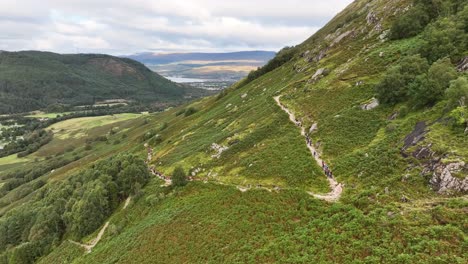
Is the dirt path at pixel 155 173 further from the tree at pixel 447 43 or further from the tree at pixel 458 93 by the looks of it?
the tree at pixel 447 43

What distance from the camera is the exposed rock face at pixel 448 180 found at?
34.2m

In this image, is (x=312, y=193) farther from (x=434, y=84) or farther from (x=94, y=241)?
(x=94, y=241)

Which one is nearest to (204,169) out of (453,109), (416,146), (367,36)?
(416,146)

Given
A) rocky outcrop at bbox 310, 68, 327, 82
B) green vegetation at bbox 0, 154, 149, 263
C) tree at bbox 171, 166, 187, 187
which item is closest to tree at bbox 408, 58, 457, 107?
rocky outcrop at bbox 310, 68, 327, 82

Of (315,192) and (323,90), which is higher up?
(323,90)

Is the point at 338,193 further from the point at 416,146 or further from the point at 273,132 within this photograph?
the point at 273,132

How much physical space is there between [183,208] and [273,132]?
2906cm

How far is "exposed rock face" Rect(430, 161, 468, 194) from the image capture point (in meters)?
34.2

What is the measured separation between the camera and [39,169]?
7200 inches

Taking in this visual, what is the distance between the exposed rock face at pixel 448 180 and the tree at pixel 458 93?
1347 centimetres

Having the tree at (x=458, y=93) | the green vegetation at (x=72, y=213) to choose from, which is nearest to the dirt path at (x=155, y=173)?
the green vegetation at (x=72, y=213)

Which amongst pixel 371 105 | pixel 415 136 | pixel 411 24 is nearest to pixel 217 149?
pixel 371 105

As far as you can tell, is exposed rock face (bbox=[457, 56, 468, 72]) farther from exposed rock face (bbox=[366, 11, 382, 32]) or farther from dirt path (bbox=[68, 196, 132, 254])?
dirt path (bbox=[68, 196, 132, 254])

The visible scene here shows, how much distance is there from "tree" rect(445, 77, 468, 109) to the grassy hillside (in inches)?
8.0
